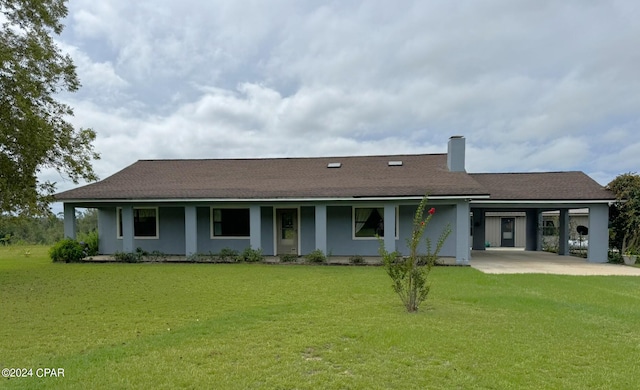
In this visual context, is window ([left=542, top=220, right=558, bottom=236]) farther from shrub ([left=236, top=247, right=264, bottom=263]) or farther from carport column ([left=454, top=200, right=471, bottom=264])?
shrub ([left=236, top=247, right=264, bottom=263])

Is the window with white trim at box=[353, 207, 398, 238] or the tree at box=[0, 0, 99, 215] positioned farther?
the window with white trim at box=[353, 207, 398, 238]

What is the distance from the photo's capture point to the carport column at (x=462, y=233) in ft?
44.4

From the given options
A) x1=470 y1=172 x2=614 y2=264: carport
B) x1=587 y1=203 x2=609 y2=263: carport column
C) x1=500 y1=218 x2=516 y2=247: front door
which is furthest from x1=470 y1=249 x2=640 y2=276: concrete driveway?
x1=500 y1=218 x2=516 y2=247: front door

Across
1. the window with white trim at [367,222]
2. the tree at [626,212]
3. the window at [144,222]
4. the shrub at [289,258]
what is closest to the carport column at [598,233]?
the tree at [626,212]

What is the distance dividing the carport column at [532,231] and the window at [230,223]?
14972 millimetres

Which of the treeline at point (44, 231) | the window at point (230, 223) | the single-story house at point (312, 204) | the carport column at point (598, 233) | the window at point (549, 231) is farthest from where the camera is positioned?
the treeline at point (44, 231)

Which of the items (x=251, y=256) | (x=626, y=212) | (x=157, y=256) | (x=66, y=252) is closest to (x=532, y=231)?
(x=626, y=212)

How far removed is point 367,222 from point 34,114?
1113 cm

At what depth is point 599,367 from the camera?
4.11 metres

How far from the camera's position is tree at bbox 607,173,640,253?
46.6 ft

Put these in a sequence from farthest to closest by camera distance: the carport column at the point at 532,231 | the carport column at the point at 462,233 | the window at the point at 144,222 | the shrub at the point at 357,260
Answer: the carport column at the point at 532,231 < the window at the point at 144,222 < the shrub at the point at 357,260 < the carport column at the point at 462,233

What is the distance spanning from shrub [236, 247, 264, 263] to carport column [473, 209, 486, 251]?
471 inches

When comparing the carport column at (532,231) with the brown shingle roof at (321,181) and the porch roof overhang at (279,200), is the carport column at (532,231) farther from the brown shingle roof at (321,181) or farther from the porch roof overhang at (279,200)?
the porch roof overhang at (279,200)

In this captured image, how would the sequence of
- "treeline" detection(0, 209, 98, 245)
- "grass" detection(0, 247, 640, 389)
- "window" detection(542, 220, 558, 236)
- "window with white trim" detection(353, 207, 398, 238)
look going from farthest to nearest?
"treeline" detection(0, 209, 98, 245) < "window" detection(542, 220, 558, 236) < "window with white trim" detection(353, 207, 398, 238) < "grass" detection(0, 247, 640, 389)
